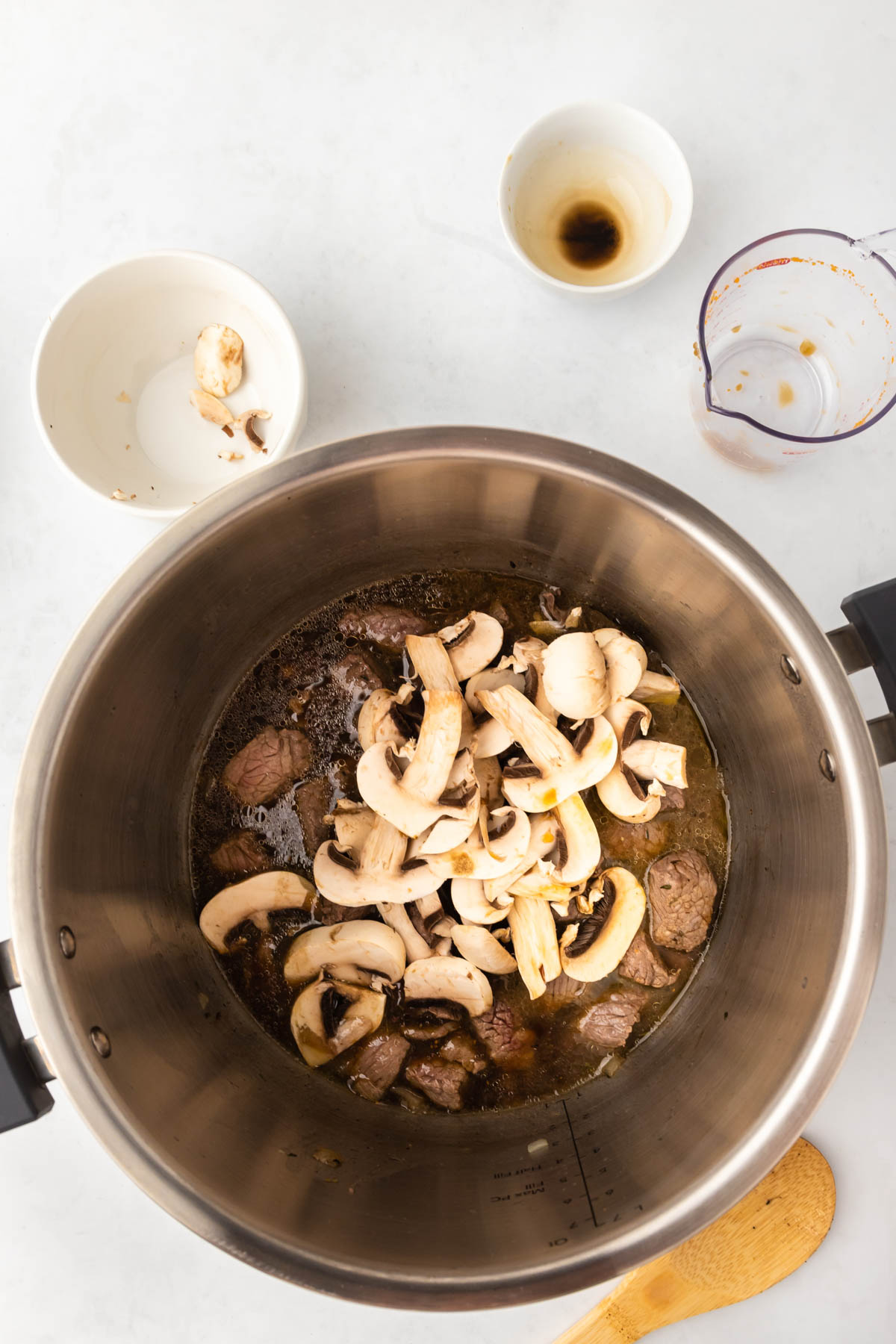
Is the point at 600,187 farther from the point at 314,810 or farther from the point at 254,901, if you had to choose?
the point at 254,901

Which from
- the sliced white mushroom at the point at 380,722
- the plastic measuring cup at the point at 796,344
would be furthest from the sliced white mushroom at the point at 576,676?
the plastic measuring cup at the point at 796,344

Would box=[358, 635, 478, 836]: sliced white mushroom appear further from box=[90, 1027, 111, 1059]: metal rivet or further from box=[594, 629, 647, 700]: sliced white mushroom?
box=[90, 1027, 111, 1059]: metal rivet

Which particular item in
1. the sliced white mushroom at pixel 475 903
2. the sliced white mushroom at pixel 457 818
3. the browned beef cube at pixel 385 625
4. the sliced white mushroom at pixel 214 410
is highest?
the sliced white mushroom at pixel 214 410

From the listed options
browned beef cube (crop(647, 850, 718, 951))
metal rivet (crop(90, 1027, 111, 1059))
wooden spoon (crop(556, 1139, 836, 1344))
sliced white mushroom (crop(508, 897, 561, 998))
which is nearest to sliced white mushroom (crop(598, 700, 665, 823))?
browned beef cube (crop(647, 850, 718, 951))

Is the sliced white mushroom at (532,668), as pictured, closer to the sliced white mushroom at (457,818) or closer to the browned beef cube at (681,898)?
the sliced white mushroom at (457,818)

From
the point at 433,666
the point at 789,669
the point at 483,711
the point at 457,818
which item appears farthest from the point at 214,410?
the point at 789,669
